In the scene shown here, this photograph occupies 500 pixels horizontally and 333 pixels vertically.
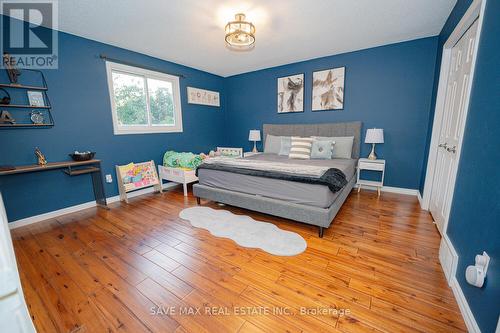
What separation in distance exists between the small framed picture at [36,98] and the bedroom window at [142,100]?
0.84 m

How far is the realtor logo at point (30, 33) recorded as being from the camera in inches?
91.2

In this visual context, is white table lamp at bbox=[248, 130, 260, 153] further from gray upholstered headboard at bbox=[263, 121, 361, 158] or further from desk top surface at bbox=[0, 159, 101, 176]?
desk top surface at bbox=[0, 159, 101, 176]

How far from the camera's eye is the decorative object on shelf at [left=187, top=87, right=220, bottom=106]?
464 cm

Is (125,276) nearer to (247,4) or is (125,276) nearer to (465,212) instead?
(465,212)

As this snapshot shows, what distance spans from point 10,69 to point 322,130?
15.2 ft

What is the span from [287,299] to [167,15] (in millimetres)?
3227

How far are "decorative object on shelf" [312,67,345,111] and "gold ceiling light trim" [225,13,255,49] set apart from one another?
6.35 feet

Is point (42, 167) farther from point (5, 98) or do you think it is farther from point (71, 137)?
point (5, 98)

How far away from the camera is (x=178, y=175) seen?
12.6ft

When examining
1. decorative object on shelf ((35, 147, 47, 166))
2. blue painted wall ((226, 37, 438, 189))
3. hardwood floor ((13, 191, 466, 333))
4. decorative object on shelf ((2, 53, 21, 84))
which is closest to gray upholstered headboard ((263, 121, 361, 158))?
blue painted wall ((226, 37, 438, 189))

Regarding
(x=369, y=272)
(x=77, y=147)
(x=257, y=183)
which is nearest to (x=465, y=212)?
(x=369, y=272)

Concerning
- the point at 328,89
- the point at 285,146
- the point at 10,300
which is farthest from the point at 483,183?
the point at 328,89

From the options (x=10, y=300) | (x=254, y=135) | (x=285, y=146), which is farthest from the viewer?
(x=254, y=135)

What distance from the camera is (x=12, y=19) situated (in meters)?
2.47
